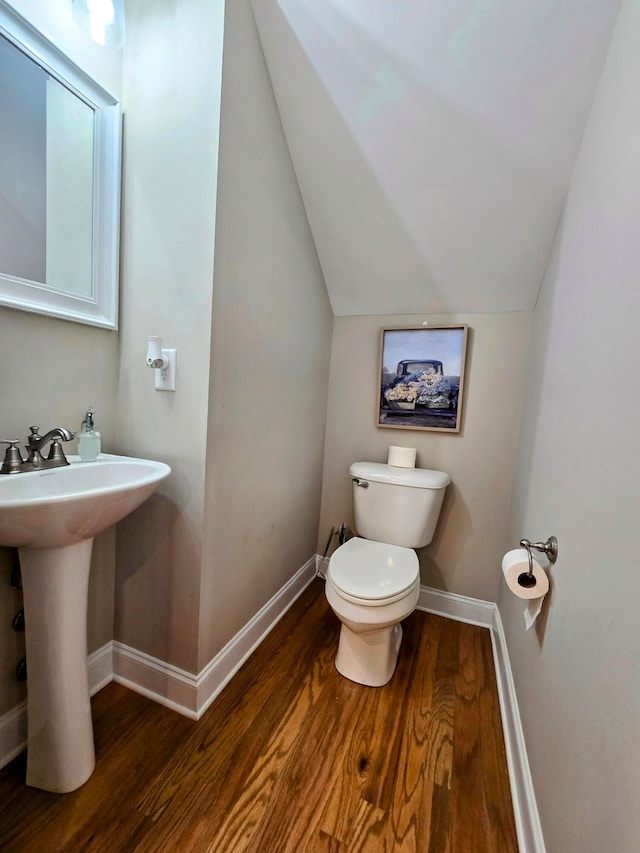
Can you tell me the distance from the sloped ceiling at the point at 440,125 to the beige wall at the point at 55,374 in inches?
22.4

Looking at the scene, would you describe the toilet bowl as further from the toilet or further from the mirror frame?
the mirror frame

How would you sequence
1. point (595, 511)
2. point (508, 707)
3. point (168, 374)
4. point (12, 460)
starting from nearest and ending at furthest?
point (595, 511), point (12, 460), point (168, 374), point (508, 707)

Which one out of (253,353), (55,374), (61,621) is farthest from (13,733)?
(253,353)

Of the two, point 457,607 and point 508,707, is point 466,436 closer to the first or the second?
point 457,607

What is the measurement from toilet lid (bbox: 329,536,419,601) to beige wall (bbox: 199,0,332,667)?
1.15 ft

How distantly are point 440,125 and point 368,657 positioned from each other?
194 centimetres

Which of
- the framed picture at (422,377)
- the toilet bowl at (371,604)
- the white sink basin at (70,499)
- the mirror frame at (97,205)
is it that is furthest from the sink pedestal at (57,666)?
the framed picture at (422,377)

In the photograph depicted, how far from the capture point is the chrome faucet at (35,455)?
2.91ft

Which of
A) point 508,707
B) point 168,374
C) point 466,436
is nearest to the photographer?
point 168,374

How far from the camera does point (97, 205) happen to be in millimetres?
1154

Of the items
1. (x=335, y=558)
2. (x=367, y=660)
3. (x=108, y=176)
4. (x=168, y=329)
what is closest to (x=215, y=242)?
(x=168, y=329)

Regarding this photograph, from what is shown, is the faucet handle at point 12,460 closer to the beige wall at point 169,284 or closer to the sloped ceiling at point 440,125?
the beige wall at point 169,284

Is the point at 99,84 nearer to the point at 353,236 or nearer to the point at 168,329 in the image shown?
the point at 168,329

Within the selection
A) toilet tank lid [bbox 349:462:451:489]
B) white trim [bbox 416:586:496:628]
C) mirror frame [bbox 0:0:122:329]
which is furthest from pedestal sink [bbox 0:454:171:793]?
white trim [bbox 416:586:496:628]
